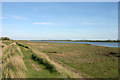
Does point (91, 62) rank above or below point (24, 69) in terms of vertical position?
below

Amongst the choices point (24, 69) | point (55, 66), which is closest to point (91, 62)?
point (55, 66)

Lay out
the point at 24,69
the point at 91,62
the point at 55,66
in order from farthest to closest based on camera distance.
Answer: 1. the point at 91,62
2. the point at 55,66
3. the point at 24,69

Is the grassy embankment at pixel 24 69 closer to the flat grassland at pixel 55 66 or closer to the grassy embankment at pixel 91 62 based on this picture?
the flat grassland at pixel 55 66

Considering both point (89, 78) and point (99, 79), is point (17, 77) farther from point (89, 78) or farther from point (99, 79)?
point (99, 79)

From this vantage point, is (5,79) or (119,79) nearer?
(5,79)

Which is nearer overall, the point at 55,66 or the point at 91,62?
the point at 55,66

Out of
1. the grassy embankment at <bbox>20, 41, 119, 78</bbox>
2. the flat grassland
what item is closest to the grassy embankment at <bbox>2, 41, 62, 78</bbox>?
the flat grassland

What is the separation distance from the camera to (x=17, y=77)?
6.77m

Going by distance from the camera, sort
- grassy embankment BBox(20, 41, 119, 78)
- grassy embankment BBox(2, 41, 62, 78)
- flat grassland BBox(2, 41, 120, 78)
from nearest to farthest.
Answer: grassy embankment BBox(2, 41, 62, 78), flat grassland BBox(2, 41, 120, 78), grassy embankment BBox(20, 41, 119, 78)

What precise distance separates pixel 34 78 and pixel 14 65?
2.46 metres

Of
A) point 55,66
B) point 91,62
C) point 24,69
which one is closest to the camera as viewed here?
point 24,69

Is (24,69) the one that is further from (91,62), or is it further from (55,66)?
(91,62)

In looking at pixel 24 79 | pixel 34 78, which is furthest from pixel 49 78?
pixel 24 79

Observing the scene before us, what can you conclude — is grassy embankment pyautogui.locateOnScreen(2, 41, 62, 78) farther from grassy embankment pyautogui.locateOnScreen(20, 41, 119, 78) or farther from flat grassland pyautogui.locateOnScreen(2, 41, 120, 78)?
grassy embankment pyautogui.locateOnScreen(20, 41, 119, 78)
